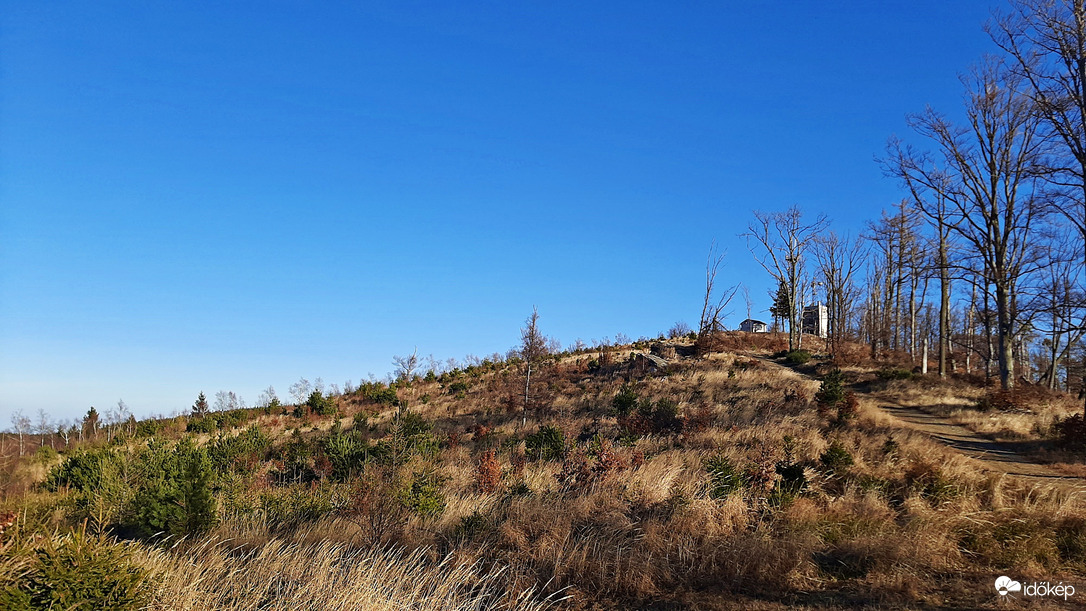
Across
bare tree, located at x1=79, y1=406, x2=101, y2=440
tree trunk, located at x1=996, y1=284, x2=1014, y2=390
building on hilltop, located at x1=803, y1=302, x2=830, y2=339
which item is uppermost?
building on hilltop, located at x1=803, y1=302, x2=830, y2=339

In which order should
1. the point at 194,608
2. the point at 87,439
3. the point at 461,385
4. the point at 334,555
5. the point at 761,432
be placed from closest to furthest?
1. the point at 194,608
2. the point at 334,555
3. the point at 761,432
4. the point at 87,439
5. the point at 461,385

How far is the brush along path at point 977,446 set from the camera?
10.0 m

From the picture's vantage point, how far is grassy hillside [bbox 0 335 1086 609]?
4.59 metres

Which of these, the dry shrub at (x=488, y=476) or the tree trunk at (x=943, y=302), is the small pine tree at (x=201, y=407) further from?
the tree trunk at (x=943, y=302)

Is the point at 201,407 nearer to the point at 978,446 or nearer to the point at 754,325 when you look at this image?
the point at 978,446

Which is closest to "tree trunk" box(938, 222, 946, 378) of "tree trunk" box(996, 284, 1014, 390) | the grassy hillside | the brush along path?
"tree trunk" box(996, 284, 1014, 390)

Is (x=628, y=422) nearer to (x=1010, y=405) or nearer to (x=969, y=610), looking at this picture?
(x=969, y=610)

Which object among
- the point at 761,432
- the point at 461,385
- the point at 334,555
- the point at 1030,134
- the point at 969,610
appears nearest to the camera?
the point at 969,610

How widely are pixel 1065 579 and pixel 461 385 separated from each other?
24.5m

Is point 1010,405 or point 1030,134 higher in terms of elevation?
point 1030,134

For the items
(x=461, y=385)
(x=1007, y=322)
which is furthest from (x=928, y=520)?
(x=461, y=385)

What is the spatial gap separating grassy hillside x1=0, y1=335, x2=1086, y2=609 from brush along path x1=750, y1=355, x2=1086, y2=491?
89 centimetres

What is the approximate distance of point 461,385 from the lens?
92.7 feet

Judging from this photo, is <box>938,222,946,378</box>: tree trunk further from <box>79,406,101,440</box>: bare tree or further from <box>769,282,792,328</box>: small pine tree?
<box>79,406,101,440</box>: bare tree
